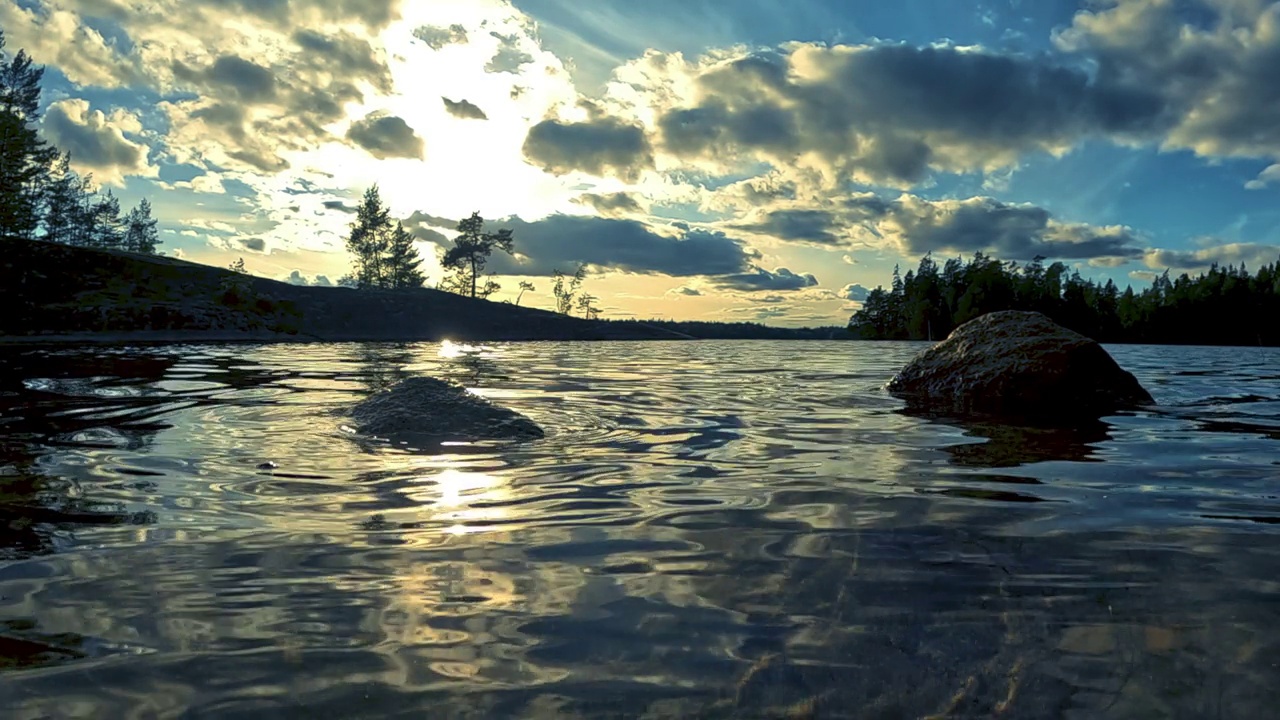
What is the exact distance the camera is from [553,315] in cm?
8088

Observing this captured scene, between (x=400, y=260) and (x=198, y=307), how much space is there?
131 feet

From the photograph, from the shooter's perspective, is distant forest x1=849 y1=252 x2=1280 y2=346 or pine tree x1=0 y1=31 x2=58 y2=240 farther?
distant forest x1=849 y1=252 x2=1280 y2=346

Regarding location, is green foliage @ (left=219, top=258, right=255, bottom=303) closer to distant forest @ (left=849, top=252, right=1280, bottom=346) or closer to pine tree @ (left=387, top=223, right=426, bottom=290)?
pine tree @ (left=387, top=223, right=426, bottom=290)

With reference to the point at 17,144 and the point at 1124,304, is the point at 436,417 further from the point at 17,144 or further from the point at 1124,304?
the point at 1124,304

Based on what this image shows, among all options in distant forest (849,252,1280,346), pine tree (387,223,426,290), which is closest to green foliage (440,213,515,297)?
pine tree (387,223,426,290)

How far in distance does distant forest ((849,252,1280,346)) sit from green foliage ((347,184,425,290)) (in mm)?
78801

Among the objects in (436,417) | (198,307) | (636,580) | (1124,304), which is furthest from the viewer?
(1124,304)

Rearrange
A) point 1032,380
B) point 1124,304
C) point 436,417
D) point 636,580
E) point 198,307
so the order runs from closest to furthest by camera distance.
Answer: point 636,580, point 436,417, point 1032,380, point 198,307, point 1124,304

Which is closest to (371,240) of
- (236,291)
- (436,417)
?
(236,291)

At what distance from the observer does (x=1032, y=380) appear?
9164 millimetres

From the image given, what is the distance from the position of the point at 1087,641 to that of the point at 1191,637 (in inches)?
13.7

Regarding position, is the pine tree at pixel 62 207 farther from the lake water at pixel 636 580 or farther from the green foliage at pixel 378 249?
the lake water at pixel 636 580

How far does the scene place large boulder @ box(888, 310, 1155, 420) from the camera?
358 inches

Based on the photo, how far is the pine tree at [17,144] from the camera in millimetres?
51094
